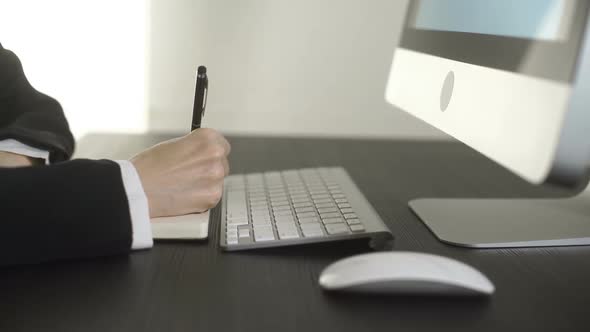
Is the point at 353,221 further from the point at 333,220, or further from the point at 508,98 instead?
the point at 508,98

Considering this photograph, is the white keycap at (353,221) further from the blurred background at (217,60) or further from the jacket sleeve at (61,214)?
the blurred background at (217,60)

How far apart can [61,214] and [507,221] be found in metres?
0.51

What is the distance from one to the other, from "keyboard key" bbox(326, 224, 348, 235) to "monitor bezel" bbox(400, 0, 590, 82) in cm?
23

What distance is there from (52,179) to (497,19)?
502 millimetres

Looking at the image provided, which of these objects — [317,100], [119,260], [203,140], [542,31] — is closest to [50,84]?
[317,100]

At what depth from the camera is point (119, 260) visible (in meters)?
0.60

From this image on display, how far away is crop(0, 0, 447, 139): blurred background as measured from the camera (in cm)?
135

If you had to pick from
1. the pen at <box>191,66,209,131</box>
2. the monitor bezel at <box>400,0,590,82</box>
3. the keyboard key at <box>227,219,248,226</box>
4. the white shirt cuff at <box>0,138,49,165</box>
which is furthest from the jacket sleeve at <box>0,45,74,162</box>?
the monitor bezel at <box>400,0,590,82</box>

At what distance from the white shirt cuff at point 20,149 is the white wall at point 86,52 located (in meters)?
0.56

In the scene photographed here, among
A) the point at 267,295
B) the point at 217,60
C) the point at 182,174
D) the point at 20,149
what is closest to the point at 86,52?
the point at 217,60

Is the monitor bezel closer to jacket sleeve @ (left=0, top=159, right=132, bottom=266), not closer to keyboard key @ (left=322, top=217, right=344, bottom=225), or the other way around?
keyboard key @ (left=322, top=217, right=344, bottom=225)

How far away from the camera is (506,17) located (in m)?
0.63

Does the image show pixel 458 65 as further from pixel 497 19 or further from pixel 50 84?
pixel 50 84

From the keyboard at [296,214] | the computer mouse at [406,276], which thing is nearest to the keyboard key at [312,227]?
the keyboard at [296,214]
